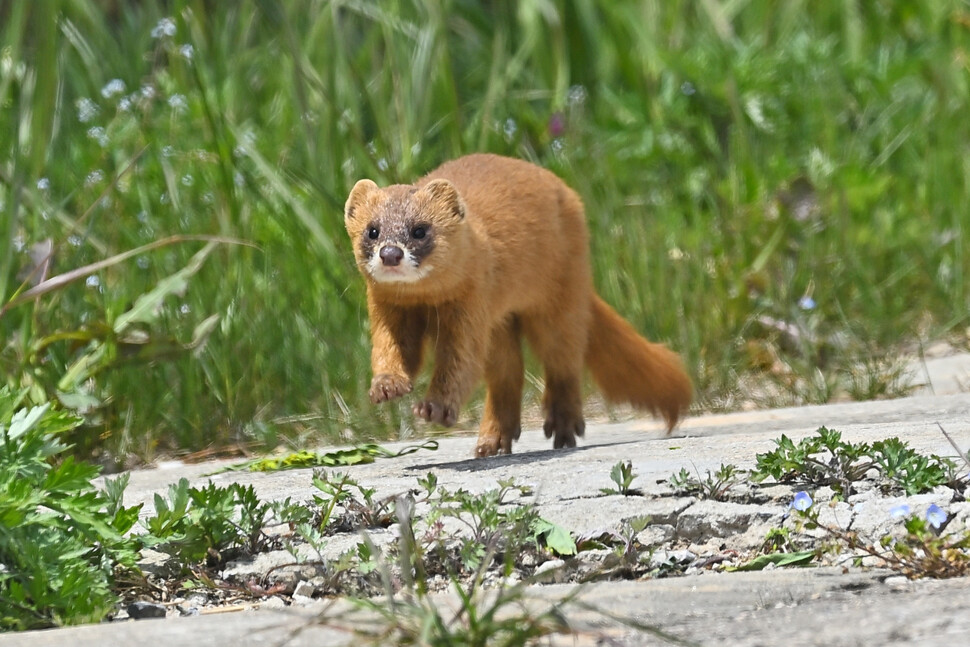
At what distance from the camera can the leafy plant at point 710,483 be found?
3174 millimetres

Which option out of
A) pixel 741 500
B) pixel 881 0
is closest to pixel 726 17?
pixel 881 0

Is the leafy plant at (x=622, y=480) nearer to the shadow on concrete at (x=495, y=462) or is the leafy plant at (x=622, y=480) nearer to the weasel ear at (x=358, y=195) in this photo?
the shadow on concrete at (x=495, y=462)

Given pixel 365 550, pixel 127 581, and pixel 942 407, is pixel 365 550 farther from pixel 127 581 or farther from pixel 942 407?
pixel 942 407

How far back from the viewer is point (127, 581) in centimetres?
299

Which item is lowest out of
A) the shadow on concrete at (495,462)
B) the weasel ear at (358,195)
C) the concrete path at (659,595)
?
the concrete path at (659,595)

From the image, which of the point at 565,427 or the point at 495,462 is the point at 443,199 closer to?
the point at 495,462

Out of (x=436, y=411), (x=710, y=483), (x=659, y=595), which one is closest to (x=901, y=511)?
(x=710, y=483)

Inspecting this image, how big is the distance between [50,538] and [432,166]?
4675 millimetres

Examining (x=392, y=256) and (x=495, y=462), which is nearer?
(x=495, y=462)

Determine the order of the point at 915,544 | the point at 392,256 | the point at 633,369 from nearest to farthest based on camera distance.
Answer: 1. the point at 915,544
2. the point at 392,256
3. the point at 633,369

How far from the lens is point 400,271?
4086 millimetres

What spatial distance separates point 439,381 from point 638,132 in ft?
14.9

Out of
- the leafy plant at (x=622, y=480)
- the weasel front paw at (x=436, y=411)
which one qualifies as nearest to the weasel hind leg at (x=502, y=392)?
the weasel front paw at (x=436, y=411)

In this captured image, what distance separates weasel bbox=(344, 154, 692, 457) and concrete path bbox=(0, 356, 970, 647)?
403mm
